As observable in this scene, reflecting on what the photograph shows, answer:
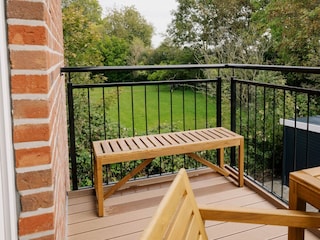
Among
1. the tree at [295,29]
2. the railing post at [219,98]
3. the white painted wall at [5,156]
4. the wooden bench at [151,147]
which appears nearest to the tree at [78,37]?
the railing post at [219,98]

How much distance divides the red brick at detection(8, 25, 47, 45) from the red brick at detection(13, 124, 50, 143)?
0.24 metres

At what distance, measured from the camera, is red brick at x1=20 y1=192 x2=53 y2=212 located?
38.1 inches

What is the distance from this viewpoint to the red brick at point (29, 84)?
3.09 feet

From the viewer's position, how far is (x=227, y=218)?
124 centimetres

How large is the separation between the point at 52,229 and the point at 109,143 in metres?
1.70

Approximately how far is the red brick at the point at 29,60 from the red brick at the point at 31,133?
0.17m

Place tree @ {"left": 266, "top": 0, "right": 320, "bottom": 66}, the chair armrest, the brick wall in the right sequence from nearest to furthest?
the brick wall, the chair armrest, tree @ {"left": 266, "top": 0, "right": 320, "bottom": 66}

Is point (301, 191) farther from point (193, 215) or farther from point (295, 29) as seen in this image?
point (295, 29)

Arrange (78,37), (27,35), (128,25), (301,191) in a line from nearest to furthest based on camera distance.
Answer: (27,35)
(301,191)
(78,37)
(128,25)

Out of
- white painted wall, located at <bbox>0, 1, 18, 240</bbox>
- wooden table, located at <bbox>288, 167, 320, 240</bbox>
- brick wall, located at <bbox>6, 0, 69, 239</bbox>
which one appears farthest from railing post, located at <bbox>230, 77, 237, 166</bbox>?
white painted wall, located at <bbox>0, 1, 18, 240</bbox>

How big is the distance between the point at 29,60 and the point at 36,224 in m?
0.48

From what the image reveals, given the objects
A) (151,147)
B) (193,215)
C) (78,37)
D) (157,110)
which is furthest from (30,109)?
(157,110)

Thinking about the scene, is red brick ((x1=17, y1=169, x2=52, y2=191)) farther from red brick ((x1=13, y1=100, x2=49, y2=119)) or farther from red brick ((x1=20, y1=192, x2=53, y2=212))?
red brick ((x1=13, y1=100, x2=49, y2=119))

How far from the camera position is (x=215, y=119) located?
801 cm
